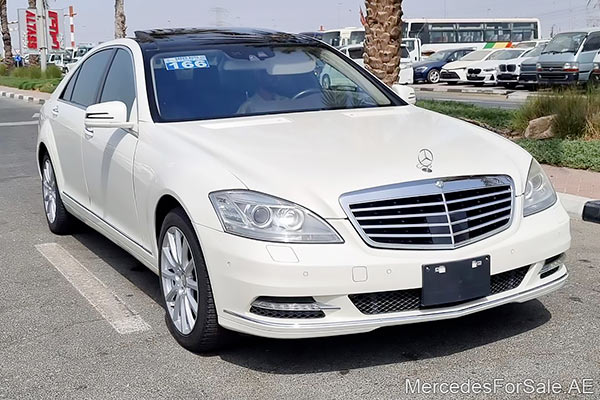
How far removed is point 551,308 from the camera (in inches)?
186

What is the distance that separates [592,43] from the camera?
25578 mm

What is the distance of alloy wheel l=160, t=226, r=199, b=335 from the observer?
4.13 m

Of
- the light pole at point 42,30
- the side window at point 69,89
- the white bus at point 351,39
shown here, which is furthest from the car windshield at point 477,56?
the side window at point 69,89

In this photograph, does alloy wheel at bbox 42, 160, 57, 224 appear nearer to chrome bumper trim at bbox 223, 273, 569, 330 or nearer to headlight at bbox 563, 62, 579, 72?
chrome bumper trim at bbox 223, 273, 569, 330

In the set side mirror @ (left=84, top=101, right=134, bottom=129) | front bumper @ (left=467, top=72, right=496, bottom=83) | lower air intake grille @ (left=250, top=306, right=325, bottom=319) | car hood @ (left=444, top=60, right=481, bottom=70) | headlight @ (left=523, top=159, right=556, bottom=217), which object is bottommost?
lower air intake grille @ (left=250, top=306, right=325, bottom=319)

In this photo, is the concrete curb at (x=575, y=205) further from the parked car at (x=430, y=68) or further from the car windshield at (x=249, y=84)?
the parked car at (x=430, y=68)

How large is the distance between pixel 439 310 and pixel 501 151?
1063 mm

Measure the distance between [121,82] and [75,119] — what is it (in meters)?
0.78

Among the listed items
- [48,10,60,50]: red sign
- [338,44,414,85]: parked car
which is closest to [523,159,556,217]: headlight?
[338,44,414,85]: parked car

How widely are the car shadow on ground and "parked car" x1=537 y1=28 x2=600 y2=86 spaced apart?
20.9 m

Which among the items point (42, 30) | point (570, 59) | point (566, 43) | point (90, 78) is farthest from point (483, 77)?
point (90, 78)

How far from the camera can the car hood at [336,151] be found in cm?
378

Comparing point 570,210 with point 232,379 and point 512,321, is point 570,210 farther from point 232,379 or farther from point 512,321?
point 232,379

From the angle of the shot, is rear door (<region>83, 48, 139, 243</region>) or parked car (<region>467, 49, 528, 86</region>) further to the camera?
parked car (<region>467, 49, 528, 86</region>)
